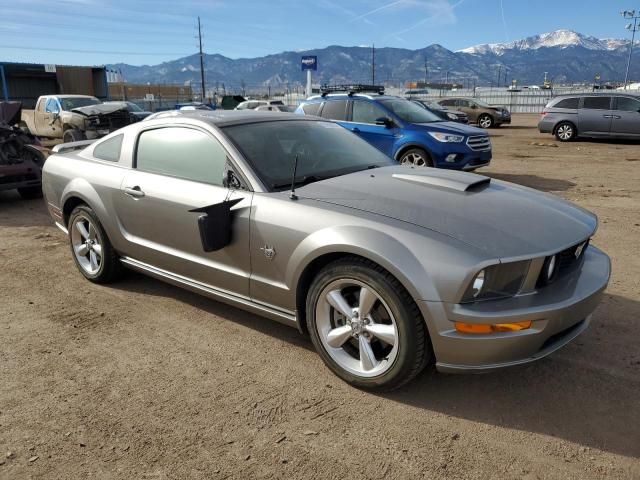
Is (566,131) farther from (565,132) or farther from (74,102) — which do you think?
(74,102)


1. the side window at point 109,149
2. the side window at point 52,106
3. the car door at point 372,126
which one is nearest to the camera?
the side window at point 109,149

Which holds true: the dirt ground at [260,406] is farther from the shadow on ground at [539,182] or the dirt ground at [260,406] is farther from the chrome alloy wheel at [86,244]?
the shadow on ground at [539,182]

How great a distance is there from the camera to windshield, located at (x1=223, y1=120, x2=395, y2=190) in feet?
11.6

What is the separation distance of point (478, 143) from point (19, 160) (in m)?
7.82

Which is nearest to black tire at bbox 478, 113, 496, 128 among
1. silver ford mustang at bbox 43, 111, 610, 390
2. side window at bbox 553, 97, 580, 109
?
side window at bbox 553, 97, 580, 109

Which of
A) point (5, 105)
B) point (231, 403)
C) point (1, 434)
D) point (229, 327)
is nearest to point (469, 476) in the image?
point (231, 403)

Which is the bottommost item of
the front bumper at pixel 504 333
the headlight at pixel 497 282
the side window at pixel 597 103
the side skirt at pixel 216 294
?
the side skirt at pixel 216 294

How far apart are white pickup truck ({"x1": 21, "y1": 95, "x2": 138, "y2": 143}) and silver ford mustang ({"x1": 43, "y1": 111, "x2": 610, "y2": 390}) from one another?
10.4 m

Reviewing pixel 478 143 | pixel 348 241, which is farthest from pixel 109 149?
pixel 478 143

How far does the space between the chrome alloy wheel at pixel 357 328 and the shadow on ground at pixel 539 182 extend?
7.12m

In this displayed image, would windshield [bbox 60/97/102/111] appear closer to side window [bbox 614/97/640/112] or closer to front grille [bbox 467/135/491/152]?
front grille [bbox 467/135/491/152]

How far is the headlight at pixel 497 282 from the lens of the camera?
2.53 m

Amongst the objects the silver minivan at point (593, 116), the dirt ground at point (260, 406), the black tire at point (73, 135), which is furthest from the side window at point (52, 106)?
the silver minivan at point (593, 116)

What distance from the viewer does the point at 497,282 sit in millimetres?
2572
